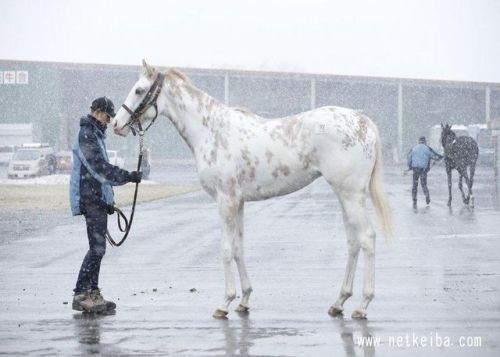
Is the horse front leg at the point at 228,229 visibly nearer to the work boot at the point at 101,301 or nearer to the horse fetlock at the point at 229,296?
the horse fetlock at the point at 229,296

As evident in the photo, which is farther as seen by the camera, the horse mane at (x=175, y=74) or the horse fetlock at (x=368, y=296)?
the horse mane at (x=175, y=74)

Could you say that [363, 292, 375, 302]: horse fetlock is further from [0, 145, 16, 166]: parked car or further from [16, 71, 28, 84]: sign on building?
[16, 71, 28, 84]: sign on building

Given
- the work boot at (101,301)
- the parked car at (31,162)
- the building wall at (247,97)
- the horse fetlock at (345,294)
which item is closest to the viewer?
the horse fetlock at (345,294)

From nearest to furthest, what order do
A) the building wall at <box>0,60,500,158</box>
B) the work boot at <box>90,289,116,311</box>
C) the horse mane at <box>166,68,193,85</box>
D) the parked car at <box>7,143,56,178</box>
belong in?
the work boot at <box>90,289,116,311</box> < the horse mane at <box>166,68,193,85</box> < the parked car at <box>7,143,56,178</box> < the building wall at <box>0,60,500,158</box>

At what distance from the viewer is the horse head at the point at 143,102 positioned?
1079 cm

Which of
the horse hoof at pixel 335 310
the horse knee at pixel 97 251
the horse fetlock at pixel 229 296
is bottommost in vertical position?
the horse hoof at pixel 335 310

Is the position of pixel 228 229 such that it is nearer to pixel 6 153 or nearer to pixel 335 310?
pixel 335 310

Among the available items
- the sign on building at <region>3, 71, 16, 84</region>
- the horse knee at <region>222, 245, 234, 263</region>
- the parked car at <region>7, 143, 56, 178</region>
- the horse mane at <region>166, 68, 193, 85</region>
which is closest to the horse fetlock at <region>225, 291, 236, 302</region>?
the horse knee at <region>222, 245, 234, 263</region>

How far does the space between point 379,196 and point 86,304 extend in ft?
9.63

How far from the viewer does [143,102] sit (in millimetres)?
10797

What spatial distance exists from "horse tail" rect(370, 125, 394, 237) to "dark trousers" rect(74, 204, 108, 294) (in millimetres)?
2657

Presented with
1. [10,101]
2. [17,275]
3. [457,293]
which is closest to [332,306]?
[457,293]

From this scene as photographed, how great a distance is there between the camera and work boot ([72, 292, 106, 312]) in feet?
34.0

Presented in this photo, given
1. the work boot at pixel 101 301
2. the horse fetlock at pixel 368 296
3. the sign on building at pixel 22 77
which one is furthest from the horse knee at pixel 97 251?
the sign on building at pixel 22 77
